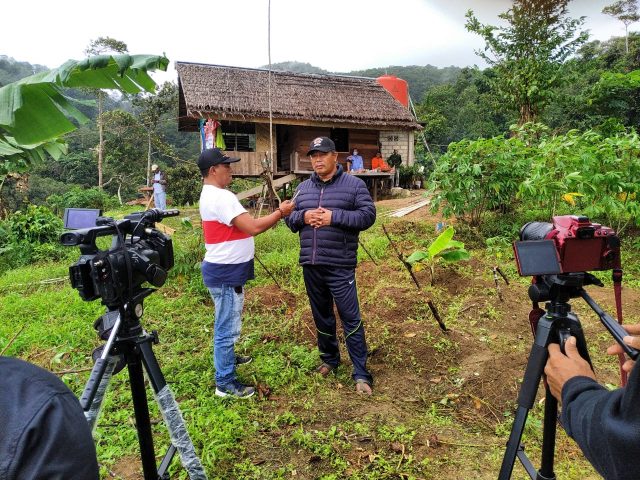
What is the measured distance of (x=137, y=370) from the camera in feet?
5.43

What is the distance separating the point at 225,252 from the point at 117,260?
127cm

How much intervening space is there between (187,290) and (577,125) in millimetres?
18358

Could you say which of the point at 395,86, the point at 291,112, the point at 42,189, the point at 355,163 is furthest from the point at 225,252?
the point at 42,189

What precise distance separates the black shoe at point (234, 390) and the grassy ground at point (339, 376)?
0.21ft

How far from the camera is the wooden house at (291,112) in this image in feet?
39.1

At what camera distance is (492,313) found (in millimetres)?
4012

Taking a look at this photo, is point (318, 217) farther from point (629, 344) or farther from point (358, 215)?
point (629, 344)

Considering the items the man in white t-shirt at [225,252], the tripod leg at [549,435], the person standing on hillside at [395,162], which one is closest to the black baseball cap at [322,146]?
the man in white t-shirt at [225,252]

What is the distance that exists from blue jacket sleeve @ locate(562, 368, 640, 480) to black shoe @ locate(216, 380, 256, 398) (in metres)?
2.28

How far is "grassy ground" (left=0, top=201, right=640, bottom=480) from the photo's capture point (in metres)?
2.27

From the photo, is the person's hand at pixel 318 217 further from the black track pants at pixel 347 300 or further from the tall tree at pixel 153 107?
the tall tree at pixel 153 107

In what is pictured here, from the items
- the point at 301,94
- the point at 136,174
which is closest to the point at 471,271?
the point at 301,94

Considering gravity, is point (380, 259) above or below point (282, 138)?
below

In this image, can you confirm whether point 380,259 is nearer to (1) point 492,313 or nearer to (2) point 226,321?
(1) point 492,313
